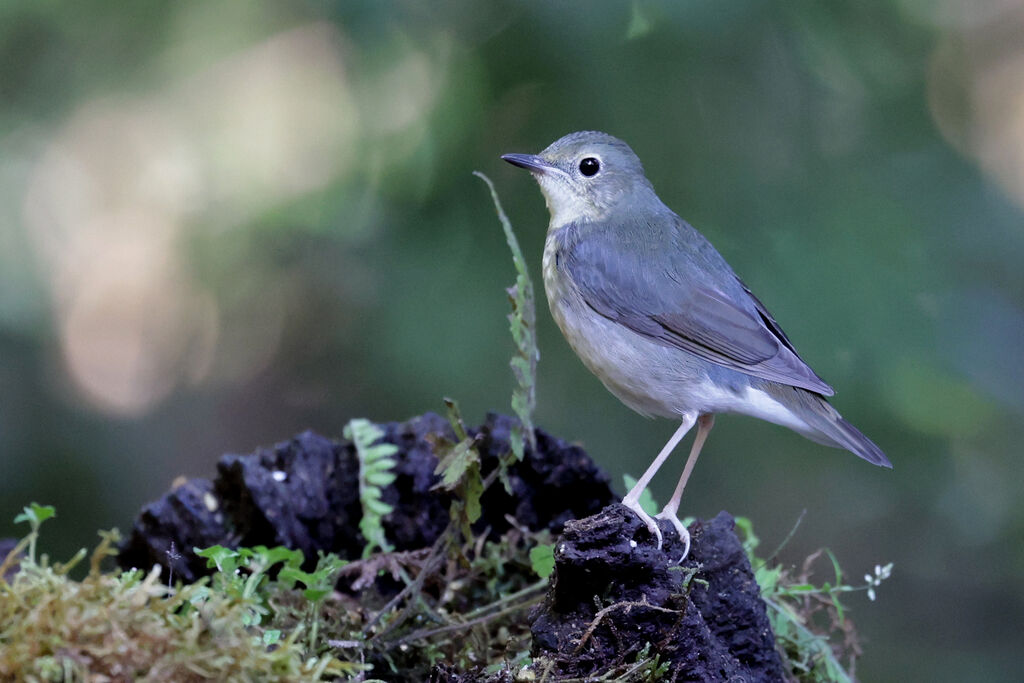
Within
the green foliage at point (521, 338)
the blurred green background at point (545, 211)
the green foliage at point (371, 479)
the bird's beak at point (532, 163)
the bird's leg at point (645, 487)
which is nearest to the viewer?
the green foliage at point (521, 338)

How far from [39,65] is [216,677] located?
4.25 metres

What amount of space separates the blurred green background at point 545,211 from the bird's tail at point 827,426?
4.29 feet

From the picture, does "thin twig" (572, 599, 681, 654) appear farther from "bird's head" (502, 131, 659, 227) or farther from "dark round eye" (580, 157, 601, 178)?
"dark round eye" (580, 157, 601, 178)

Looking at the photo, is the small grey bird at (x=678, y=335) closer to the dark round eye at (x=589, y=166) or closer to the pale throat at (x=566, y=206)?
the pale throat at (x=566, y=206)

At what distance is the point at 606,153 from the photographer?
13.1 feet

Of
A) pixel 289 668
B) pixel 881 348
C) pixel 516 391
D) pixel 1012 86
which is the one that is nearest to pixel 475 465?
pixel 516 391

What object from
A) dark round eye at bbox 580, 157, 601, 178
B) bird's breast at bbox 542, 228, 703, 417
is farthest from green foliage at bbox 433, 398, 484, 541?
dark round eye at bbox 580, 157, 601, 178

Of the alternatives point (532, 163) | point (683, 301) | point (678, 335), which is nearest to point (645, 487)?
point (678, 335)

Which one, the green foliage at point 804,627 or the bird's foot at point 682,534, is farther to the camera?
the green foliage at point 804,627

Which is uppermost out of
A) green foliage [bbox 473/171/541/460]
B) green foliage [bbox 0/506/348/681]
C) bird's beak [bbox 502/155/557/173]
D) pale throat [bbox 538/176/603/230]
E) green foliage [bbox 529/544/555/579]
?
bird's beak [bbox 502/155/557/173]

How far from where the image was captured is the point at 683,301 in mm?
3455

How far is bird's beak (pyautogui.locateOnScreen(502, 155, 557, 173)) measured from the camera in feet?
12.6

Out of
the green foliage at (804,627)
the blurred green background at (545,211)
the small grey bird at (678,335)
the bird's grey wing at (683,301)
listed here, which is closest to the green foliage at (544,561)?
the small grey bird at (678,335)

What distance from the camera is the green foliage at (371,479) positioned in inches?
131
